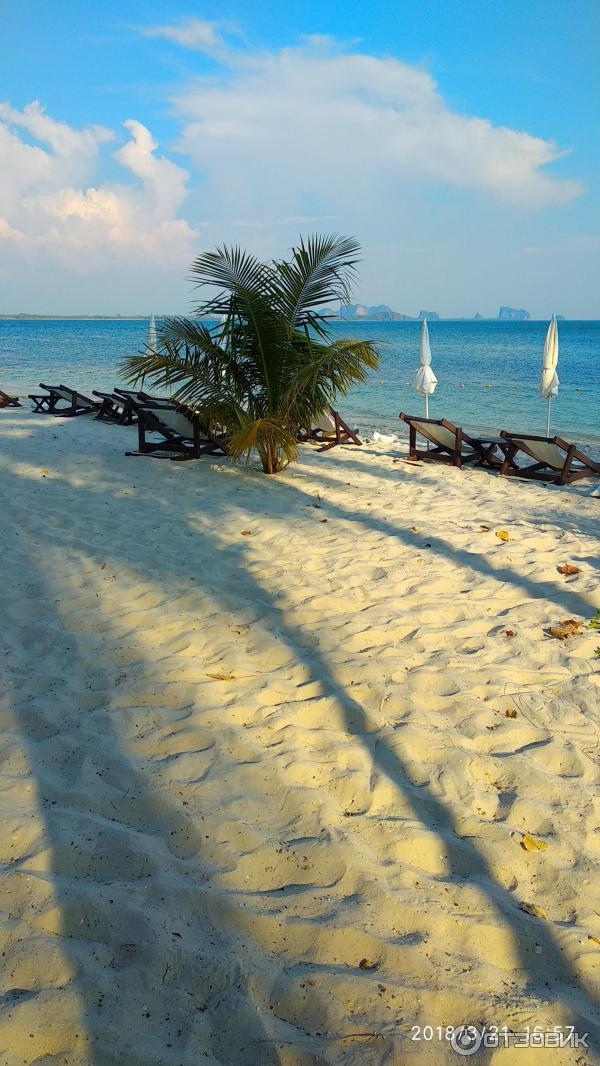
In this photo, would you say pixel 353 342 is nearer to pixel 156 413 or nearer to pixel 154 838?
pixel 156 413

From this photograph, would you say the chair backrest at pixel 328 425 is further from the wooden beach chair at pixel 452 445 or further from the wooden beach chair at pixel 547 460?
the wooden beach chair at pixel 547 460

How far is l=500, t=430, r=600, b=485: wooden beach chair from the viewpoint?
8.55 m

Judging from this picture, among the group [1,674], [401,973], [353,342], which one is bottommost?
[401,973]

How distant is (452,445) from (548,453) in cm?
146

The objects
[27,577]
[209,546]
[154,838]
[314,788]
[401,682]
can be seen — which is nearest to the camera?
[154,838]

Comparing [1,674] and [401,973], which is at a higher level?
[1,674]

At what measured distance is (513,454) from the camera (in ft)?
29.4

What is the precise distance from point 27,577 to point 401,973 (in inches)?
138

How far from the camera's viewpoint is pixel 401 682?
338cm

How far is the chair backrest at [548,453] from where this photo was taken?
345 inches

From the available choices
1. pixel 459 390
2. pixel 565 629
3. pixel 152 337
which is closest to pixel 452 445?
pixel 152 337

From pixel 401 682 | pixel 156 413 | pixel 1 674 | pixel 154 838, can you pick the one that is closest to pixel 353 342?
pixel 156 413

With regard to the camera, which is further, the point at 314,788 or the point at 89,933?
the point at 314,788

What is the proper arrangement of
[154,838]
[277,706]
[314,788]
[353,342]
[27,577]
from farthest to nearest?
[353,342]
[27,577]
[277,706]
[314,788]
[154,838]
